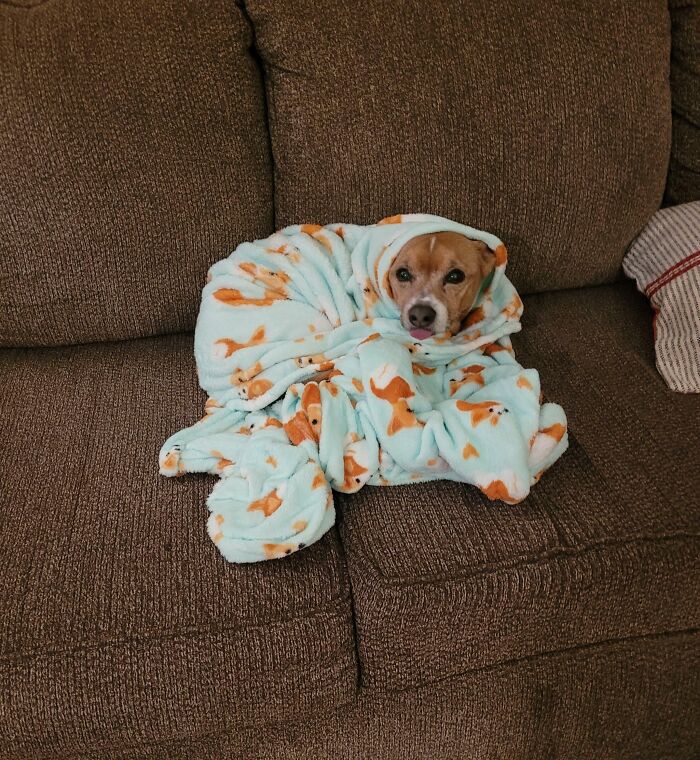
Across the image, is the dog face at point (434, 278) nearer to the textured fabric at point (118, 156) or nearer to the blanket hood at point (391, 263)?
the blanket hood at point (391, 263)

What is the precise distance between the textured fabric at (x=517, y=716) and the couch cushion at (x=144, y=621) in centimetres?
11

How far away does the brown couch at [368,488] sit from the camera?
3.09 ft

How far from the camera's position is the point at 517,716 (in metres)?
1.11

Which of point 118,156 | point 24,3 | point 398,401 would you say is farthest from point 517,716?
point 24,3

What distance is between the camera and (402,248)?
1.33 m

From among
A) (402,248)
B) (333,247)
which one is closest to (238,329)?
(333,247)

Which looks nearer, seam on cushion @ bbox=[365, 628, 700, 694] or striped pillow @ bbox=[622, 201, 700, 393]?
seam on cushion @ bbox=[365, 628, 700, 694]

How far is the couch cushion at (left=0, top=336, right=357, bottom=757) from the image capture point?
0.89m

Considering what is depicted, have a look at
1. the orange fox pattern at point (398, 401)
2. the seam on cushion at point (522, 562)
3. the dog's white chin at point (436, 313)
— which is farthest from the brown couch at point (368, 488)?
the dog's white chin at point (436, 313)

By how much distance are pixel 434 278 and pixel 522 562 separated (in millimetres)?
609

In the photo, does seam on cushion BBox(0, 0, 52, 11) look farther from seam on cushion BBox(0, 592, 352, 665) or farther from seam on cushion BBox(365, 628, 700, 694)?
seam on cushion BBox(365, 628, 700, 694)

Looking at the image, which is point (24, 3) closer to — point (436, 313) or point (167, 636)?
point (436, 313)

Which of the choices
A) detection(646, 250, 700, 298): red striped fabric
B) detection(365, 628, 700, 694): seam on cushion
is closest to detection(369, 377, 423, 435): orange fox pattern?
detection(365, 628, 700, 694): seam on cushion

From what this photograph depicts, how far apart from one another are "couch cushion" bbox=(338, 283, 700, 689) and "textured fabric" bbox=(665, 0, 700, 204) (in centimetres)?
71
